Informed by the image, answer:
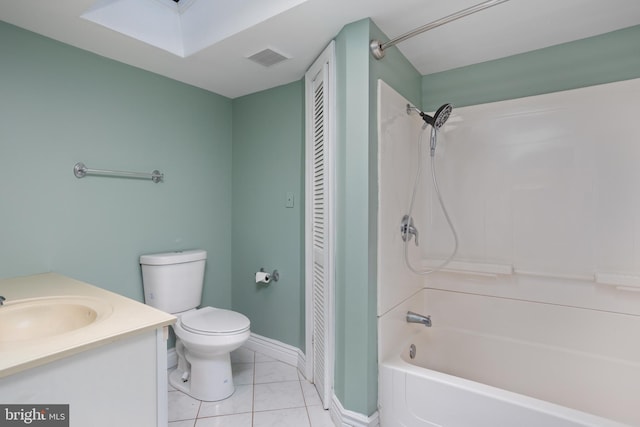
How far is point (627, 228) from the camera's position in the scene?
164cm

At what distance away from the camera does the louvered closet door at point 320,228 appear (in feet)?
5.93

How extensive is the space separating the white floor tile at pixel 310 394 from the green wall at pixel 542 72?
2.01m

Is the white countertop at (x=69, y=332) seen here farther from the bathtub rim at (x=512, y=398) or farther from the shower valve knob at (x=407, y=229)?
the shower valve knob at (x=407, y=229)

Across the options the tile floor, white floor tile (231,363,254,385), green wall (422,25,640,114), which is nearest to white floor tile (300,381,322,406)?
the tile floor

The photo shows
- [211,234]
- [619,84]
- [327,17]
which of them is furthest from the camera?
[211,234]

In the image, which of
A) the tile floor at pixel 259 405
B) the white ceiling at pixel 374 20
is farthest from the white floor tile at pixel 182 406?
the white ceiling at pixel 374 20

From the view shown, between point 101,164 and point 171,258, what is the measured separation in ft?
2.33

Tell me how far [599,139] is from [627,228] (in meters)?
0.48

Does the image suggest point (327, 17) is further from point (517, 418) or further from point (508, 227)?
point (517, 418)

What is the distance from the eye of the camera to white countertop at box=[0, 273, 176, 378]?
85 cm

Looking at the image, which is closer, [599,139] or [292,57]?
[599,139]

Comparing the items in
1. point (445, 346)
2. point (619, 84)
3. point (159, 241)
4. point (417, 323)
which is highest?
point (619, 84)

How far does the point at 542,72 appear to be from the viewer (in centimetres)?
188

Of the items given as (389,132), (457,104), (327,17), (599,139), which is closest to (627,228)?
(599,139)
